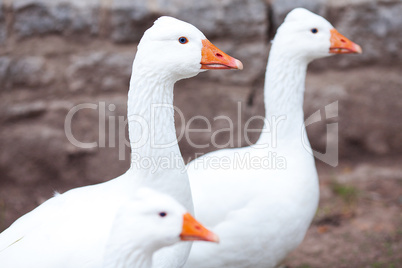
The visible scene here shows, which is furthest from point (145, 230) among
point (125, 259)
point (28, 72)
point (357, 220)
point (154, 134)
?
point (357, 220)

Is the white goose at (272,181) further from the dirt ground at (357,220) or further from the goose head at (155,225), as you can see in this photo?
the goose head at (155,225)

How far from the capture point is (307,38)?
2914 millimetres

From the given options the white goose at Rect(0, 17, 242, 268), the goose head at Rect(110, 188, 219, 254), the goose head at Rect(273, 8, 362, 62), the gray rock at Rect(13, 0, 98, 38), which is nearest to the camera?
the goose head at Rect(110, 188, 219, 254)

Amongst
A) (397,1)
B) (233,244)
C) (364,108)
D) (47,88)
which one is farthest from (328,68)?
(47,88)

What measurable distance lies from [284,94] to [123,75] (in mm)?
1335

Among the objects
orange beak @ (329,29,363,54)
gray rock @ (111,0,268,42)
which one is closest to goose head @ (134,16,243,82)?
orange beak @ (329,29,363,54)

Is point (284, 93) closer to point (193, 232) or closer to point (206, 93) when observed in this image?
point (206, 93)

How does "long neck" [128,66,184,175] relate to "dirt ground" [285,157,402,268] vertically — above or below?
above

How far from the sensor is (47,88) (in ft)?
12.4

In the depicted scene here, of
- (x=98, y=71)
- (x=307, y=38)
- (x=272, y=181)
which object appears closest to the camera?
(x=272, y=181)

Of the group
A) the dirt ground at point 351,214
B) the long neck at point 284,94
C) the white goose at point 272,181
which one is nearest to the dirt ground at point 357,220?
the dirt ground at point 351,214

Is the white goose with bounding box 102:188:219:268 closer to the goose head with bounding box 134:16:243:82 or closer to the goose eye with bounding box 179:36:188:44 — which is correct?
the goose head with bounding box 134:16:243:82

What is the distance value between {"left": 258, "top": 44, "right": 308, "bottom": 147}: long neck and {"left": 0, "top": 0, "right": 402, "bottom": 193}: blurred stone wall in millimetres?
886

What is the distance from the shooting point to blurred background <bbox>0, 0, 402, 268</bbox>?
363 cm
